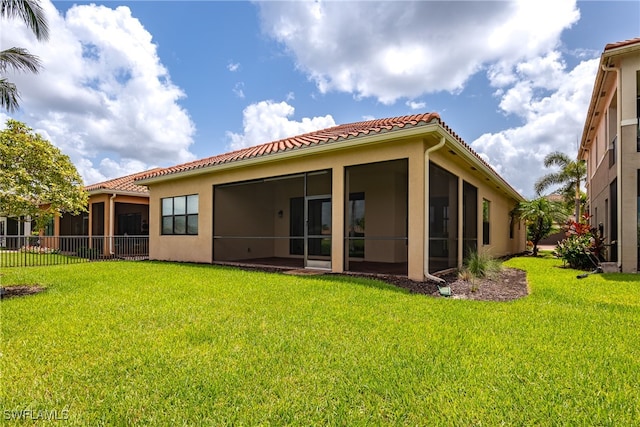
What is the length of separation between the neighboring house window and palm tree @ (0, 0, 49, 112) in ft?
47.2

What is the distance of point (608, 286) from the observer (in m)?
7.07

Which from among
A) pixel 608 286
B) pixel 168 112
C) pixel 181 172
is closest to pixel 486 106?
pixel 608 286

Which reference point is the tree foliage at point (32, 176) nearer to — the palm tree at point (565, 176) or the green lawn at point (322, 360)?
the green lawn at point (322, 360)

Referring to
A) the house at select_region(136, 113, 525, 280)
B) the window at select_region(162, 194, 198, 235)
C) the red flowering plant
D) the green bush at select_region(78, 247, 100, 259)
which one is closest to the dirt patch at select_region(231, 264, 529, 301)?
the house at select_region(136, 113, 525, 280)

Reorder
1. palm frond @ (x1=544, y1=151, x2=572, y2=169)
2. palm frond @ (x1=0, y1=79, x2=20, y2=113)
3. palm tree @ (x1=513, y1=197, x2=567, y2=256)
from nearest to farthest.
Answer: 1. palm frond @ (x1=0, y1=79, x2=20, y2=113)
2. palm tree @ (x1=513, y1=197, x2=567, y2=256)
3. palm frond @ (x1=544, y1=151, x2=572, y2=169)

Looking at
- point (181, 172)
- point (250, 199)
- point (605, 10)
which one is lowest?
point (250, 199)

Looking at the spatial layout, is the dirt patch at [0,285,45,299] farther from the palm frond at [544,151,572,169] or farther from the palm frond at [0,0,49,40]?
the palm frond at [544,151,572,169]

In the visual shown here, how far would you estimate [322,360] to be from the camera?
10.6 ft

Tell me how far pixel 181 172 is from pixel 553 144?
27832 mm

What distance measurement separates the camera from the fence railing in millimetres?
12209

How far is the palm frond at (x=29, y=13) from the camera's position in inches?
239

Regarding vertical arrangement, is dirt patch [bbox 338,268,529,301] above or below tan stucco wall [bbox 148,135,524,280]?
below

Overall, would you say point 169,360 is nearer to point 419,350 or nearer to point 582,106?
point 419,350

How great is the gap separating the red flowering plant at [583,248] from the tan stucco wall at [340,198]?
2841 mm
